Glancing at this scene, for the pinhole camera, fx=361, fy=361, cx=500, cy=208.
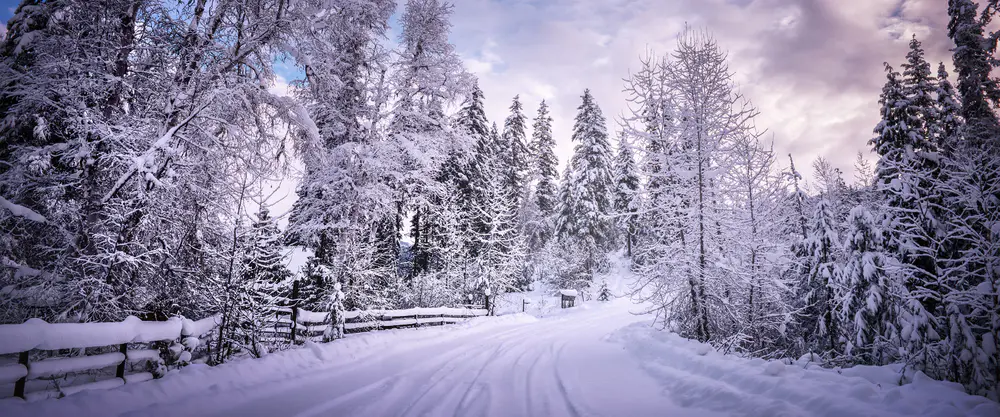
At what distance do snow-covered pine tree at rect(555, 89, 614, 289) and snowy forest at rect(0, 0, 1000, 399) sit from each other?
1661 centimetres

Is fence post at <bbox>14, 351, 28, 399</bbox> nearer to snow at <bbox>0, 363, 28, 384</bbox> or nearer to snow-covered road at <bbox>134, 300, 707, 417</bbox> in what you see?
snow at <bbox>0, 363, 28, 384</bbox>

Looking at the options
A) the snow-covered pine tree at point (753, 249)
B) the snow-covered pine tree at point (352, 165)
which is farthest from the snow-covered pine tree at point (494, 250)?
the snow-covered pine tree at point (753, 249)

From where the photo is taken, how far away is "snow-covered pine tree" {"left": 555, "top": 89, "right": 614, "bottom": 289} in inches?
1186

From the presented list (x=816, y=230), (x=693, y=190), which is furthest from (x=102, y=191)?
(x=816, y=230)

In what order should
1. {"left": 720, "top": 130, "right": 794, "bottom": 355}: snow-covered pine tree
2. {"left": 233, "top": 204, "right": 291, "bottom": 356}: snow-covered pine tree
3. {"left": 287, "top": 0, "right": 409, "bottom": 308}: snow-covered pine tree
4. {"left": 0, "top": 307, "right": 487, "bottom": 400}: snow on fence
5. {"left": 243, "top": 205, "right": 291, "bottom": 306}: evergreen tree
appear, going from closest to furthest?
{"left": 0, "top": 307, "right": 487, "bottom": 400}: snow on fence → {"left": 233, "top": 204, "right": 291, "bottom": 356}: snow-covered pine tree → {"left": 243, "top": 205, "right": 291, "bottom": 306}: evergreen tree → {"left": 720, "top": 130, "right": 794, "bottom": 355}: snow-covered pine tree → {"left": 287, "top": 0, "right": 409, "bottom": 308}: snow-covered pine tree

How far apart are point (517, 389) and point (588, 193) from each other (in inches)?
1027

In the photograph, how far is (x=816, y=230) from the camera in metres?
10.7

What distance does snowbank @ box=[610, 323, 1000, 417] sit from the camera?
139 inches

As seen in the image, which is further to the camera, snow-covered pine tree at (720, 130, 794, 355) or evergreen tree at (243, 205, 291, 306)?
snow-covered pine tree at (720, 130, 794, 355)

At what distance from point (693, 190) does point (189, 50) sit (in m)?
10.8

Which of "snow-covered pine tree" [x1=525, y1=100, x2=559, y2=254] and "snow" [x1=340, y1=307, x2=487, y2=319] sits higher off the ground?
"snow-covered pine tree" [x1=525, y1=100, x2=559, y2=254]

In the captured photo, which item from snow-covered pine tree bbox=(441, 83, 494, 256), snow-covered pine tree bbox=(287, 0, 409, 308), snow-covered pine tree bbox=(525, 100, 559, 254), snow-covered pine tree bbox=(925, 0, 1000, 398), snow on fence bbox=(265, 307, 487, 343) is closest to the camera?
snow-covered pine tree bbox=(925, 0, 1000, 398)

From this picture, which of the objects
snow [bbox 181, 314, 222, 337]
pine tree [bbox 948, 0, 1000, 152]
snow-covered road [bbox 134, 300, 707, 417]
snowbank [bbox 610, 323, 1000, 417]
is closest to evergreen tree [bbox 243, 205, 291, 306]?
snow [bbox 181, 314, 222, 337]

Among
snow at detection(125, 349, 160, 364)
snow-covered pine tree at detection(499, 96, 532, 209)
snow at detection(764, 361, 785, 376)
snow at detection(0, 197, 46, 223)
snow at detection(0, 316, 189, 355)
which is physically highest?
snow-covered pine tree at detection(499, 96, 532, 209)
